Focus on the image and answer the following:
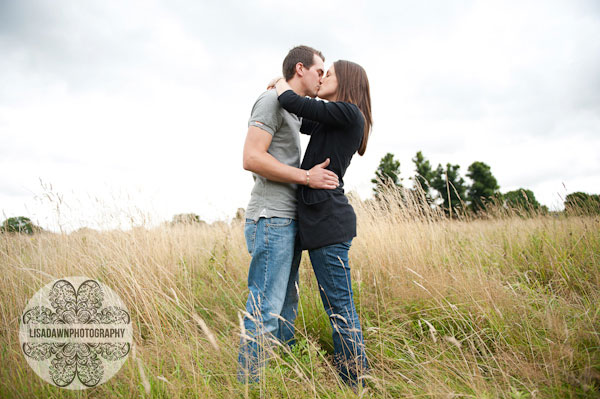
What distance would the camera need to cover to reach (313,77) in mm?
2219

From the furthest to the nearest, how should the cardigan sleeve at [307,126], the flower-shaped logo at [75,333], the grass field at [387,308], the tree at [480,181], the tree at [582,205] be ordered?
the tree at [480,181] < the tree at [582,205] < the cardigan sleeve at [307,126] < the flower-shaped logo at [75,333] < the grass field at [387,308]

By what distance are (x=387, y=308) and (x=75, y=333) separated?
247 centimetres

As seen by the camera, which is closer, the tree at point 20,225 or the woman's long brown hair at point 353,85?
the woman's long brown hair at point 353,85

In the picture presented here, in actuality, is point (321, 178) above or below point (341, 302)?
above

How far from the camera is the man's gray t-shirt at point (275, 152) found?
1.94m

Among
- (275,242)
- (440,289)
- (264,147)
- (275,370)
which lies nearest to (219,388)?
(275,370)

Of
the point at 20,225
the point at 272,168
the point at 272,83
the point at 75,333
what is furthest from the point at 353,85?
the point at 20,225

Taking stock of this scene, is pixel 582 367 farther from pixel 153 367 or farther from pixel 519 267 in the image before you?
pixel 153 367

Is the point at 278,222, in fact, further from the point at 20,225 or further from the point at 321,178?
the point at 20,225

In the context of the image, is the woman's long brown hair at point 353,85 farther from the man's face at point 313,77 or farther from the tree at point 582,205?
the tree at point 582,205

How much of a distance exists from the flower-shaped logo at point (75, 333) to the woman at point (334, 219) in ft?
A: 4.71

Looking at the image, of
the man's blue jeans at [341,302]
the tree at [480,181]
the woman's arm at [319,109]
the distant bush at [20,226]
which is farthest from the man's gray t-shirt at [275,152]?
the tree at [480,181]

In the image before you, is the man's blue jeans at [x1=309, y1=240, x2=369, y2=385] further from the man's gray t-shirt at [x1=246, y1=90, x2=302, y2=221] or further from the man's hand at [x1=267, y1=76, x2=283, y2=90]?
the man's hand at [x1=267, y1=76, x2=283, y2=90]

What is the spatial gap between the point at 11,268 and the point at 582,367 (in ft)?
15.1
